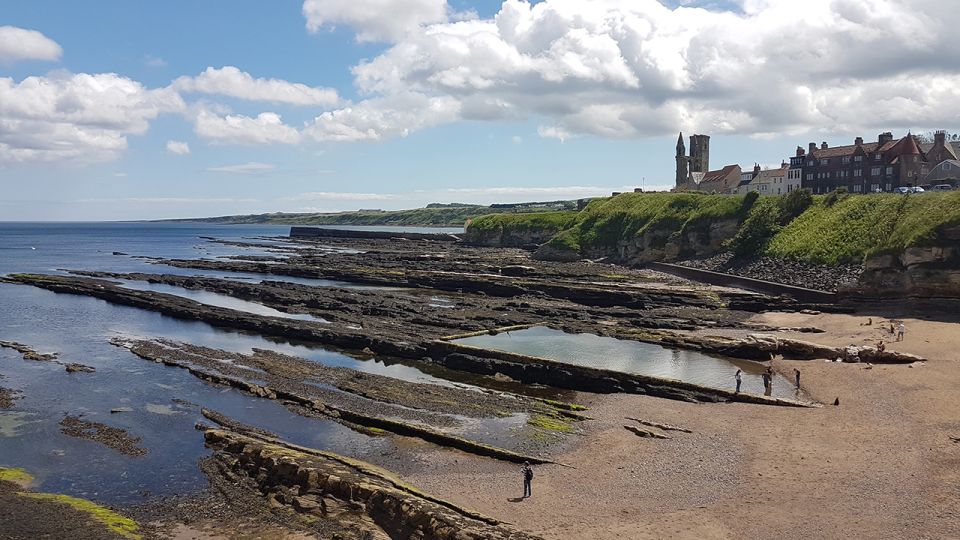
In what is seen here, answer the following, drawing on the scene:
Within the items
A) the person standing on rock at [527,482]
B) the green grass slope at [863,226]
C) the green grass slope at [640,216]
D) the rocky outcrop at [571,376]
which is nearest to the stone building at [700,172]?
the green grass slope at [640,216]

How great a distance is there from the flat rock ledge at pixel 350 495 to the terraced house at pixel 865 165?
280ft

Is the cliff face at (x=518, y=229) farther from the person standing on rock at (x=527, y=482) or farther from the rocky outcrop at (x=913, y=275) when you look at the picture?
the person standing on rock at (x=527, y=482)

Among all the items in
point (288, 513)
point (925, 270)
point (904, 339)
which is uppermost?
point (925, 270)

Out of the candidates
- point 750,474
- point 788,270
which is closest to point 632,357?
point 750,474

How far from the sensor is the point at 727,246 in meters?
82.3

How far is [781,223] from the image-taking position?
79500 millimetres

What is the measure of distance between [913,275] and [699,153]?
9255 centimetres

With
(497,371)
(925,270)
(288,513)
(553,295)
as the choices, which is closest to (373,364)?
(497,371)

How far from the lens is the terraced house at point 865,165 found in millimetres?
90438

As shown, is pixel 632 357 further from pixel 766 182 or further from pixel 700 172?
pixel 700 172

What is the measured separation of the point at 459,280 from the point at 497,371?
36502mm

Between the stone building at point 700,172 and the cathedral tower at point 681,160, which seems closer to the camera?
the stone building at point 700,172

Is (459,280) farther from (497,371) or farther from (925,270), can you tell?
(925,270)

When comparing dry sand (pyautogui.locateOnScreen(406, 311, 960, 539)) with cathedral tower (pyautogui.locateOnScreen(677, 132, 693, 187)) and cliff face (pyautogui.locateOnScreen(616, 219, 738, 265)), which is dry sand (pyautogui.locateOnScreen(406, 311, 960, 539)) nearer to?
cliff face (pyautogui.locateOnScreen(616, 219, 738, 265))
